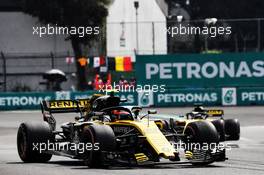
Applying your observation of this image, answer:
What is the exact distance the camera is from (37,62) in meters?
52.7

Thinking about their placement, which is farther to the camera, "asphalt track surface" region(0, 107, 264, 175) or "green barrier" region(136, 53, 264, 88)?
"green barrier" region(136, 53, 264, 88)

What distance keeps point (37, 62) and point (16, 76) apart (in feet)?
4.85

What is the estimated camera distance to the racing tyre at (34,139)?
49.6 feet

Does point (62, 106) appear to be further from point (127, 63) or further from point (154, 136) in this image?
point (127, 63)

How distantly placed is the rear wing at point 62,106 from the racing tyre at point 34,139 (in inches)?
42.6

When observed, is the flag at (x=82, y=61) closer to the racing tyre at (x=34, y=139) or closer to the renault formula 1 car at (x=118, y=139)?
the renault formula 1 car at (x=118, y=139)

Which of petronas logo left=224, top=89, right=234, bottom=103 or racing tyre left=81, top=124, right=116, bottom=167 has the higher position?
petronas logo left=224, top=89, right=234, bottom=103

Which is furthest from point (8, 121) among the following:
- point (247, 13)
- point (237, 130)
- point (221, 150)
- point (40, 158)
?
point (247, 13)

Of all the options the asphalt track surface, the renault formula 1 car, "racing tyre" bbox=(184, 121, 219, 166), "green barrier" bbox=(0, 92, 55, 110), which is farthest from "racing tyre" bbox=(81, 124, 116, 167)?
"green barrier" bbox=(0, 92, 55, 110)

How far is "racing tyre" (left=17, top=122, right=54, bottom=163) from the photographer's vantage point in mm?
15133

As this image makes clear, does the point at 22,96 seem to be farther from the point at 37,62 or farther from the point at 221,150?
the point at 221,150

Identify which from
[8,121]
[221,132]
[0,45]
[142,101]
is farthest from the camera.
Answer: [0,45]
